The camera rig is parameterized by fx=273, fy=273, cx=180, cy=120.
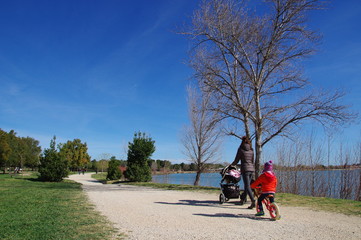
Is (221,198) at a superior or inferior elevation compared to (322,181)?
inferior

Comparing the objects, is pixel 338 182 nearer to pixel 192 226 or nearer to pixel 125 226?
pixel 192 226

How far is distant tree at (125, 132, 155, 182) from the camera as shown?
23.1 metres

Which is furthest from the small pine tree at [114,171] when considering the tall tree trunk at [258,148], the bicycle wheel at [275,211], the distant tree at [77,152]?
the distant tree at [77,152]

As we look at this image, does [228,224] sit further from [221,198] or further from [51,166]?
[51,166]

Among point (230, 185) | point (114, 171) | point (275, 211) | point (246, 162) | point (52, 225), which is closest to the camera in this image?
point (52, 225)

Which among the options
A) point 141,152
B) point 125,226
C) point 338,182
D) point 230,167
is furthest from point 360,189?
point 141,152

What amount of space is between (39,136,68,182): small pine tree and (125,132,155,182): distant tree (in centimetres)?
534

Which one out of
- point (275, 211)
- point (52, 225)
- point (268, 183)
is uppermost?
point (268, 183)

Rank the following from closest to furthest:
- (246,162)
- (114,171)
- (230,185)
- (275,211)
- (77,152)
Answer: (275,211) → (246,162) → (230,185) → (114,171) → (77,152)

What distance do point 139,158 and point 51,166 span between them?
7017 millimetres

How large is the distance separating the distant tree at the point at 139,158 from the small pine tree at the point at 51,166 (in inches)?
210

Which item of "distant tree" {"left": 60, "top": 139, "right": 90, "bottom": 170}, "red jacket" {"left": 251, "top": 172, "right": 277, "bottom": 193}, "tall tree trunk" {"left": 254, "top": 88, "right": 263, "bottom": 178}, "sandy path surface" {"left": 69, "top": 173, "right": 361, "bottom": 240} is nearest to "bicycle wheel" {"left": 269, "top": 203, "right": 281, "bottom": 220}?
"sandy path surface" {"left": 69, "top": 173, "right": 361, "bottom": 240}

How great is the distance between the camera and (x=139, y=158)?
24.1 meters

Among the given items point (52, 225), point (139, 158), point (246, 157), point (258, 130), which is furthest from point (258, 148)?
point (139, 158)
